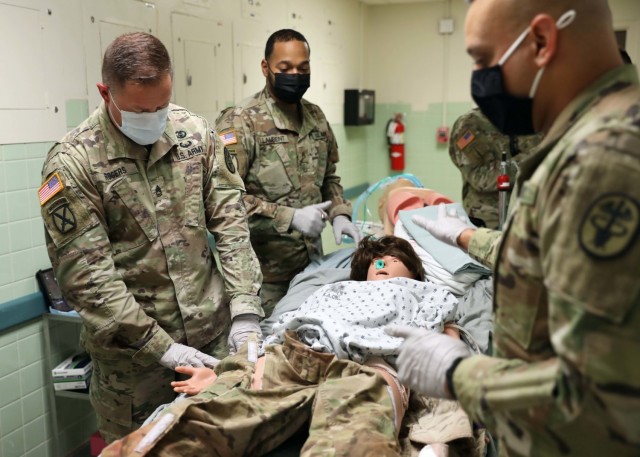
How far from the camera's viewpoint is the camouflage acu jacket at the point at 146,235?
1803 millimetres

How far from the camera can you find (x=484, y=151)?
3.43 meters

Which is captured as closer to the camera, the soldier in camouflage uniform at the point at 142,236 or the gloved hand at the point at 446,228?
the soldier in camouflage uniform at the point at 142,236

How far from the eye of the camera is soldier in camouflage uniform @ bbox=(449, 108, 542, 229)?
134 inches

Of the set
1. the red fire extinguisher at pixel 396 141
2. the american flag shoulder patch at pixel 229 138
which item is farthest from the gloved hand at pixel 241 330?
the red fire extinguisher at pixel 396 141

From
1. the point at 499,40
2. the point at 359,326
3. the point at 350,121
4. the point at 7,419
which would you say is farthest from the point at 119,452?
the point at 350,121

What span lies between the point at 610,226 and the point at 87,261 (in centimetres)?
153

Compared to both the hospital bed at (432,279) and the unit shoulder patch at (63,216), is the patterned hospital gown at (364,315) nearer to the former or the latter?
the hospital bed at (432,279)

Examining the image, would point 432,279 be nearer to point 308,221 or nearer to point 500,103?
point 308,221

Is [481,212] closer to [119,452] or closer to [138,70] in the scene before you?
[138,70]

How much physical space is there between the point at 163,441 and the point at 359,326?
2.66 feet

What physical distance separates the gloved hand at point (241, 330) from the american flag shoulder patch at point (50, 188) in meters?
0.75

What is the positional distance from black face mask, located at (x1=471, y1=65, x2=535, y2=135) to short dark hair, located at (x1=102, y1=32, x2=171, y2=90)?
1.07 meters

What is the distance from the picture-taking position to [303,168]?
120 inches

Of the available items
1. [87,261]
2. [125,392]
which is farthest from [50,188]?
[125,392]
